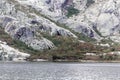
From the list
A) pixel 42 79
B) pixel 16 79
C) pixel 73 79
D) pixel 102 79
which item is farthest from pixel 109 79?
pixel 16 79

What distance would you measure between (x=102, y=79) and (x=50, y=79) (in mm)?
18346

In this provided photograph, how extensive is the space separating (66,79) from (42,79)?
8.40 m

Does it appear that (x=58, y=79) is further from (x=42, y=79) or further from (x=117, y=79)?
(x=117, y=79)

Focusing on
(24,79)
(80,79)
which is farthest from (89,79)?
→ (24,79)

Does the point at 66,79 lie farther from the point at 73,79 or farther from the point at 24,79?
the point at 24,79

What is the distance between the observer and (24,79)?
144 meters

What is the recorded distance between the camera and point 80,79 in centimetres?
14762

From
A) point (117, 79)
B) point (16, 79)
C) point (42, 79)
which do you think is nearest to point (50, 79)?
point (42, 79)

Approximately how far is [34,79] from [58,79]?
27.9 ft

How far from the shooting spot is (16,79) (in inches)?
5630

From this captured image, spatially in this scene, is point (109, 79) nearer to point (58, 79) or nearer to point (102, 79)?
point (102, 79)

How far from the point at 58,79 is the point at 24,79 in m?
12.1

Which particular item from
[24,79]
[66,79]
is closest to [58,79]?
[66,79]

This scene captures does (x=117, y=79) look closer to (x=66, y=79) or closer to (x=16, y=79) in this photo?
(x=66, y=79)
